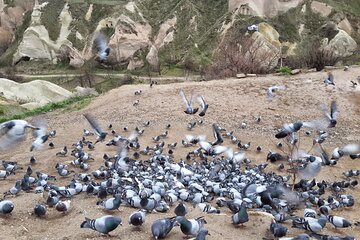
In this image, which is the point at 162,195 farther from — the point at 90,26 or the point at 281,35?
the point at 90,26

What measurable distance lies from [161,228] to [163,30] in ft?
163

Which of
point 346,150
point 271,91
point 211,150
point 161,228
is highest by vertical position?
point 161,228

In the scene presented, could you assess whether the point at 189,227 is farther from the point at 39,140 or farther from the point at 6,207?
the point at 39,140

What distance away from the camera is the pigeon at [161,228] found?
Answer: 5309 millimetres

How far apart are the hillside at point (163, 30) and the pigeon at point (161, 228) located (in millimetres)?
39107

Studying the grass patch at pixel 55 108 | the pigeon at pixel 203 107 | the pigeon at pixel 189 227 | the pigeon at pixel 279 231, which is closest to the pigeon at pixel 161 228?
the pigeon at pixel 189 227

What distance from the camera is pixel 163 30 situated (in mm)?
53625

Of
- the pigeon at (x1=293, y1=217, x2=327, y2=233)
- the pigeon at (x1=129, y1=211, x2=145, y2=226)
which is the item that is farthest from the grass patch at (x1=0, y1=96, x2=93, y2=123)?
the pigeon at (x1=293, y1=217, x2=327, y2=233)

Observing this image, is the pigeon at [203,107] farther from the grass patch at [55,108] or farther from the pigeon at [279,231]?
the pigeon at [279,231]

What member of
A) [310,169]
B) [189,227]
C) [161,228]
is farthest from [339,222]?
[310,169]

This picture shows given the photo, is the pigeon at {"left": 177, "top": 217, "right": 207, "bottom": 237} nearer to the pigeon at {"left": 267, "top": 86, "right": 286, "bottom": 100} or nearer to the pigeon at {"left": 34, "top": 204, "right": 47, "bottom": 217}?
the pigeon at {"left": 34, "top": 204, "right": 47, "bottom": 217}

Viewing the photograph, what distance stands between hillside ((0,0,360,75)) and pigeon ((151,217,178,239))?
3911 cm

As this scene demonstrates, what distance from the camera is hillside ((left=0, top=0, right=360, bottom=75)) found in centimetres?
4803

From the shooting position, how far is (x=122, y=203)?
6.79 m
